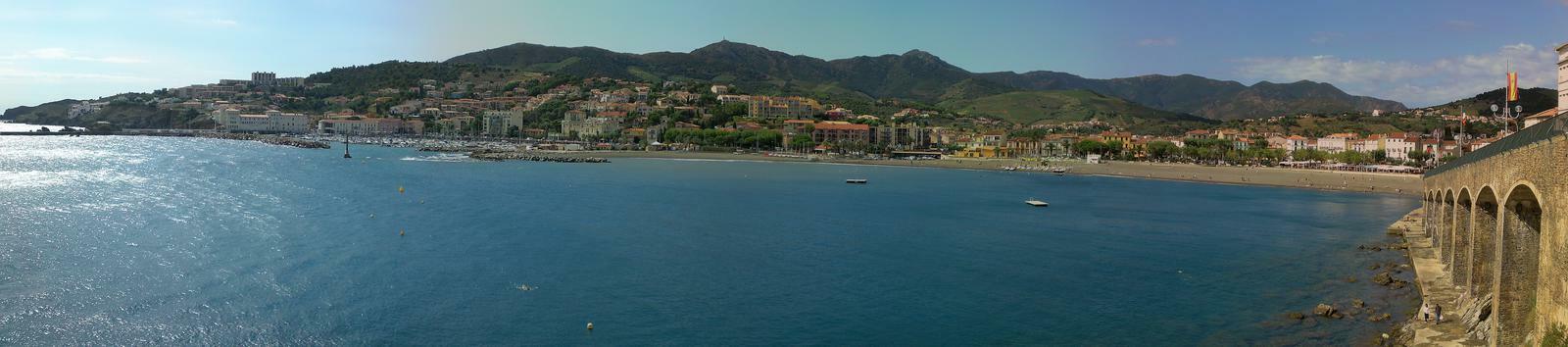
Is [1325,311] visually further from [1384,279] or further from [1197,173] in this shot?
[1197,173]

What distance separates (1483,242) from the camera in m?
13.6

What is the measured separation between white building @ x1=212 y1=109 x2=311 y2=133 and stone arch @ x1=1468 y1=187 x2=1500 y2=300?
122 meters

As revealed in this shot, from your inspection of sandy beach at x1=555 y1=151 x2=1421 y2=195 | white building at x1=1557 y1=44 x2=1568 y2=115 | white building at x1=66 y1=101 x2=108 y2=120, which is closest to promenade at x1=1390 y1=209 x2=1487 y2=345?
white building at x1=1557 y1=44 x2=1568 y2=115

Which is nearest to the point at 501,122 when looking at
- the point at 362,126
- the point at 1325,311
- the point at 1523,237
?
the point at 362,126

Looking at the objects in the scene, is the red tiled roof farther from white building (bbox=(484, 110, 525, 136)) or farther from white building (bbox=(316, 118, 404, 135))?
white building (bbox=(316, 118, 404, 135))

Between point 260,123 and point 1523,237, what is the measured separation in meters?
125

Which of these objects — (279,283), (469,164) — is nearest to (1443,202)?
(279,283)

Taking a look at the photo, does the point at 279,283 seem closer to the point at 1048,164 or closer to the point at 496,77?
the point at 1048,164

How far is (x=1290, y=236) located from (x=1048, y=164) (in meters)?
40.7

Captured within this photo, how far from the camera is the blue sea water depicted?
13.7 m

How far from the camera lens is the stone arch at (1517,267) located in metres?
10.8

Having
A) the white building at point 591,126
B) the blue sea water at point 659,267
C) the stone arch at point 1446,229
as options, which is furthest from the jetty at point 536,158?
the stone arch at point 1446,229

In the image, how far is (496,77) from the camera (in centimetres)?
14988

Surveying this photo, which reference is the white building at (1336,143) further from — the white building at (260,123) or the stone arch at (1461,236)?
the white building at (260,123)
